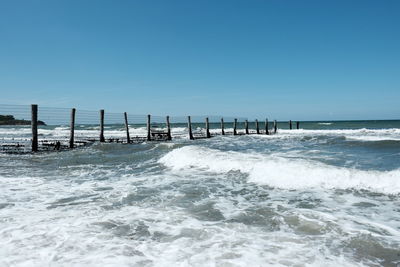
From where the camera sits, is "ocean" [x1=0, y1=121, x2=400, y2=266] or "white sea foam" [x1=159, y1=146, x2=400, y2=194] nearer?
"ocean" [x1=0, y1=121, x2=400, y2=266]

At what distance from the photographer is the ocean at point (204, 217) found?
3.76m

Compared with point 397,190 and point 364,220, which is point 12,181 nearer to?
point 364,220

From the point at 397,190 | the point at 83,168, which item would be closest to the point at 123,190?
the point at 83,168

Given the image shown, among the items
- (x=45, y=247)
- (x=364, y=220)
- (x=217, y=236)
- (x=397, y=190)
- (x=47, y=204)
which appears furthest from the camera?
(x=397, y=190)

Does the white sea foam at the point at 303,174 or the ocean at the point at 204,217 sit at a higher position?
the white sea foam at the point at 303,174

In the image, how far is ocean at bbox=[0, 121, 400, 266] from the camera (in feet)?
12.3

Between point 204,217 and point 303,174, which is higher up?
point 303,174

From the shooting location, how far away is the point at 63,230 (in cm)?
460

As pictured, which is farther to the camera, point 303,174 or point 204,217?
point 303,174

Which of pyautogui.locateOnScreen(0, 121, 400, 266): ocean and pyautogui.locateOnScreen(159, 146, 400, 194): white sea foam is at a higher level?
pyautogui.locateOnScreen(159, 146, 400, 194): white sea foam

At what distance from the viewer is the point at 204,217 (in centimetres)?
540

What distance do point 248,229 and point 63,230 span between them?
2.66 meters

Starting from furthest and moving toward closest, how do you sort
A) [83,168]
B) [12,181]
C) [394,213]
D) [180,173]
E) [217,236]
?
[83,168] < [180,173] < [12,181] < [394,213] < [217,236]

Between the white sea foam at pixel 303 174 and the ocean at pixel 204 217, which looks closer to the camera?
the ocean at pixel 204 217
